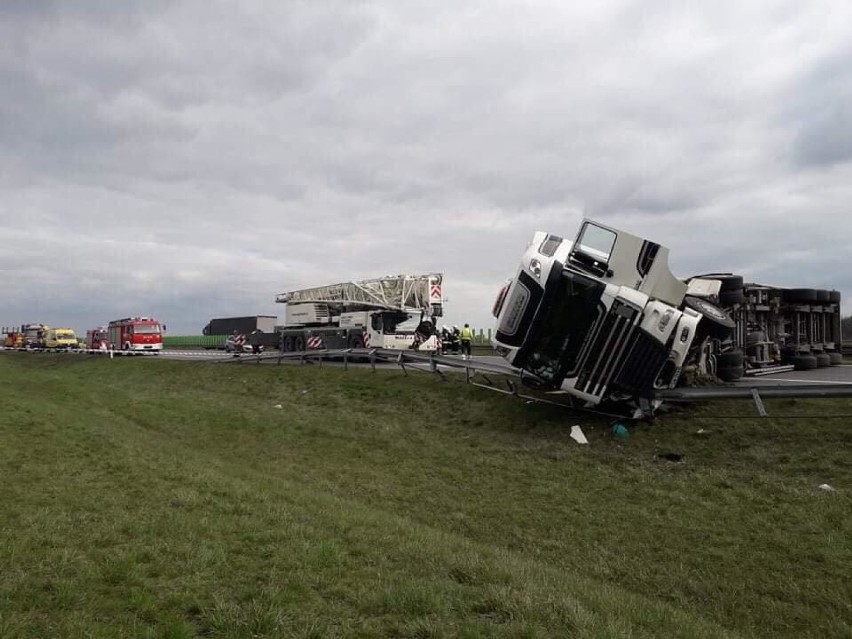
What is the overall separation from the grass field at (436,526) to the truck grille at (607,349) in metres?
0.94

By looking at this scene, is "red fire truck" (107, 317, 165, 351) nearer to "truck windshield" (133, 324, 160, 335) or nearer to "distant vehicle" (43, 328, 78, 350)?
"truck windshield" (133, 324, 160, 335)

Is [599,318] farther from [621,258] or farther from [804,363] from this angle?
[804,363]

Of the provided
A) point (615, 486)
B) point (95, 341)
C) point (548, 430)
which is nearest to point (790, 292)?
point (548, 430)

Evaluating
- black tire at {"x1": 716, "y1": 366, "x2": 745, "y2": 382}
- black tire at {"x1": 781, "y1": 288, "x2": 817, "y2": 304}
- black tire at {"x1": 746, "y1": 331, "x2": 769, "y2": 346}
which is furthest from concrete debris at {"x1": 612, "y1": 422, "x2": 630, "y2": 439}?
black tire at {"x1": 781, "y1": 288, "x2": 817, "y2": 304}

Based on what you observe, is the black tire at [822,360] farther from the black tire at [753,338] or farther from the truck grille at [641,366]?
the truck grille at [641,366]

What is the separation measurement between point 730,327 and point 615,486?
4.66m

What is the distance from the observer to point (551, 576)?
5477mm

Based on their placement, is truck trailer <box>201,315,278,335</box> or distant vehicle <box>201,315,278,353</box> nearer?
distant vehicle <box>201,315,278,353</box>

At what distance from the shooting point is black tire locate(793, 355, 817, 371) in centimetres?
1716

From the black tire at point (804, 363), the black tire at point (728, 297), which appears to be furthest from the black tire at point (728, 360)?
the black tire at point (804, 363)

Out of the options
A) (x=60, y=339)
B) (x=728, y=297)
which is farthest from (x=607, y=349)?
(x=60, y=339)

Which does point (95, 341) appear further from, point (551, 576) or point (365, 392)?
point (551, 576)

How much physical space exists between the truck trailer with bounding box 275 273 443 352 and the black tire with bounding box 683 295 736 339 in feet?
52.0

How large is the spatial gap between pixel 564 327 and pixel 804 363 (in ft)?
31.7
